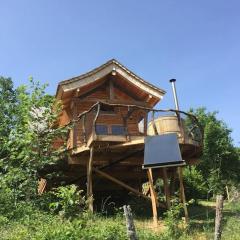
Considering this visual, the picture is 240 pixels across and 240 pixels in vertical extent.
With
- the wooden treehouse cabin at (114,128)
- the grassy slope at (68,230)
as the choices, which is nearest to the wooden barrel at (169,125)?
the wooden treehouse cabin at (114,128)

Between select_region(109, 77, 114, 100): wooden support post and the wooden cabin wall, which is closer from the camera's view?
the wooden cabin wall

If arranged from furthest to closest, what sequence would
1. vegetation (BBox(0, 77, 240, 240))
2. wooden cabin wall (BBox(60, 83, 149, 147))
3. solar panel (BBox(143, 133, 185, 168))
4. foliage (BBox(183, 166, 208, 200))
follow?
foliage (BBox(183, 166, 208, 200))
wooden cabin wall (BBox(60, 83, 149, 147))
solar panel (BBox(143, 133, 185, 168))
vegetation (BBox(0, 77, 240, 240))

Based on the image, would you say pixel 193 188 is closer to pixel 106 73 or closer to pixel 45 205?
pixel 106 73

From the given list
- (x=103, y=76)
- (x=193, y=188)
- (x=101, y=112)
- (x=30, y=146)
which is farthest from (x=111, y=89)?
(x=193, y=188)

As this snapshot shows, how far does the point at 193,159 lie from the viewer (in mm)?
18859

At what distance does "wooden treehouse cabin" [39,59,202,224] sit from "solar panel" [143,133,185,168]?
65cm

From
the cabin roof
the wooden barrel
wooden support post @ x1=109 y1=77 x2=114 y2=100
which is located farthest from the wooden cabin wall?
the wooden barrel

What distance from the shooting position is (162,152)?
14617 mm

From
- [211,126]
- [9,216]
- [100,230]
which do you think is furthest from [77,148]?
[211,126]

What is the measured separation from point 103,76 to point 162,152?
6333 millimetres

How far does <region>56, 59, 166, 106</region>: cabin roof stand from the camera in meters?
18.6

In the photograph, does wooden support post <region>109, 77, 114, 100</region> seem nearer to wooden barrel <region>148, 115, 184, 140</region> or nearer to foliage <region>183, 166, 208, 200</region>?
wooden barrel <region>148, 115, 184, 140</region>

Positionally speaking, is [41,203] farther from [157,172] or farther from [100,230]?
[157,172]

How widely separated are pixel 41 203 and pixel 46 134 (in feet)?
9.72
